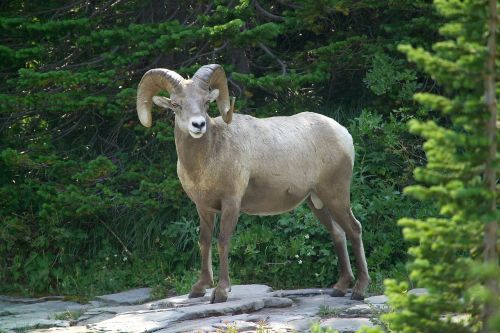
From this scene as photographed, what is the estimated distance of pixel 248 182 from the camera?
8633mm

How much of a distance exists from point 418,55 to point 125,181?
8056 millimetres

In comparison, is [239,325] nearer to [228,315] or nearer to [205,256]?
[228,315]

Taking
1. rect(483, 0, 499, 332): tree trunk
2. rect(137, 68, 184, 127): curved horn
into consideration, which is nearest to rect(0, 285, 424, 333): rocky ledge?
rect(137, 68, 184, 127): curved horn

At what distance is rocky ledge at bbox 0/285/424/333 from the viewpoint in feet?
23.6

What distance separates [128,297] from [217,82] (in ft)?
10.1

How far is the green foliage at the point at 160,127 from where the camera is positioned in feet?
35.3

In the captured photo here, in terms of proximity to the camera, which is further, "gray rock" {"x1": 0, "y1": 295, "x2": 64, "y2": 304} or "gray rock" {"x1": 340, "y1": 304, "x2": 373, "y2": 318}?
"gray rock" {"x1": 0, "y1": 295, "x2": 64, "y2": 304}

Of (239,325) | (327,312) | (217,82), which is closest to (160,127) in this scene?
(217,82)

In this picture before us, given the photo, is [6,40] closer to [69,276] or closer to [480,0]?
[69,276]

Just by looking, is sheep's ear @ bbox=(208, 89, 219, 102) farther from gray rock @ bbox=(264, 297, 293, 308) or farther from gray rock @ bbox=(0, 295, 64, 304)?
gray rock @ bbox=(0, 295, 64, 304)

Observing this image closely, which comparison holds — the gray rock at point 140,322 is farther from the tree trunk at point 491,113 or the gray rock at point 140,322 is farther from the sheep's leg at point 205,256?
the tree trunk at point 491,113

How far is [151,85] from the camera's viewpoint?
28.6 feet

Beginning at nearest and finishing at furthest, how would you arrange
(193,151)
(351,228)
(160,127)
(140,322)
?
(140,322) < (193,151) < (351,228) < (160,127)

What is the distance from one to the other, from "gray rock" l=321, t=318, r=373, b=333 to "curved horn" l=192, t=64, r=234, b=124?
7.28 feet
